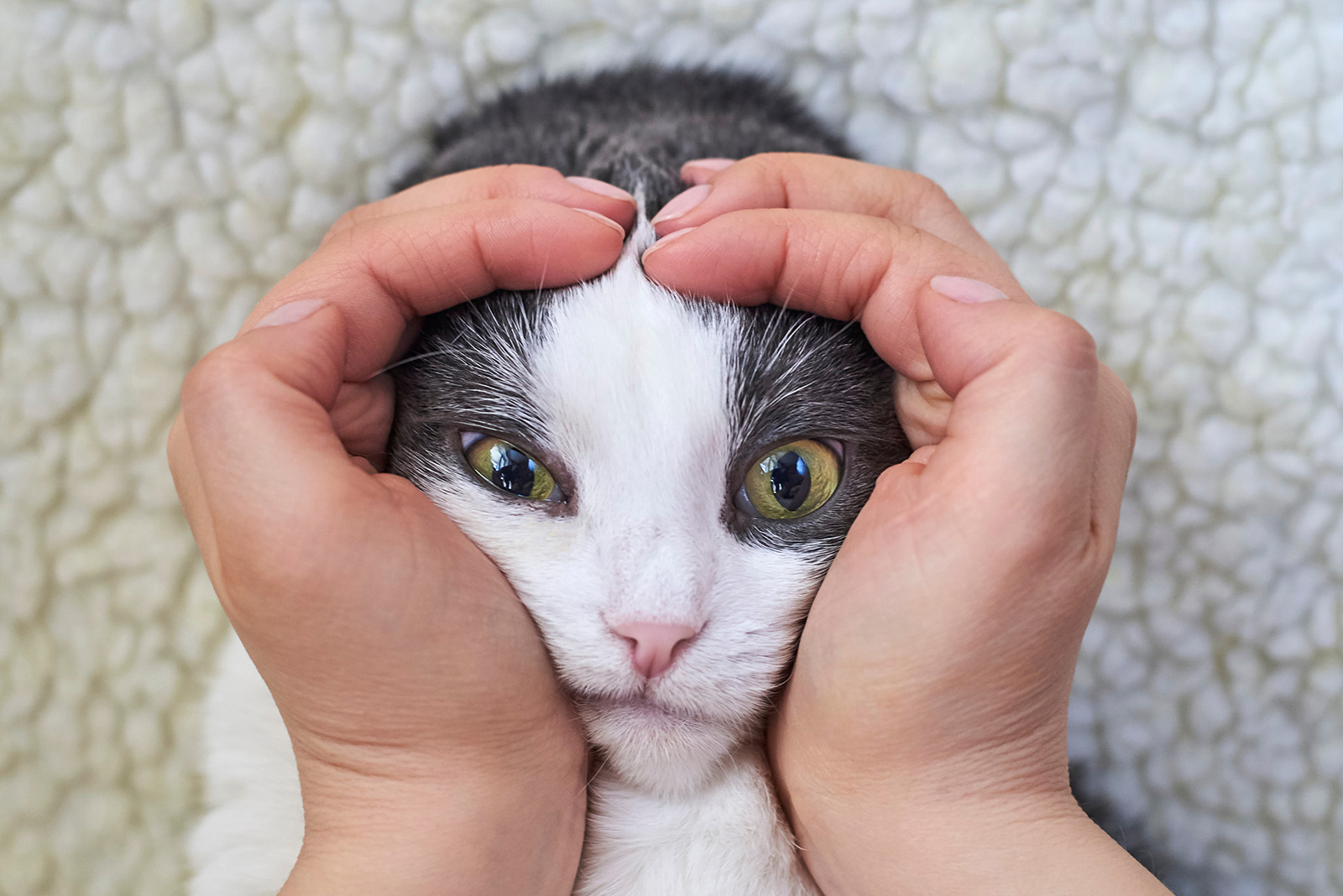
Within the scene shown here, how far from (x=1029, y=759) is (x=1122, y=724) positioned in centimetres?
66

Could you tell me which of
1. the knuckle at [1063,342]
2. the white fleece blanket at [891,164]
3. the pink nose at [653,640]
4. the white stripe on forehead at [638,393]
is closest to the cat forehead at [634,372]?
the white stripe on forehead at [638,393]

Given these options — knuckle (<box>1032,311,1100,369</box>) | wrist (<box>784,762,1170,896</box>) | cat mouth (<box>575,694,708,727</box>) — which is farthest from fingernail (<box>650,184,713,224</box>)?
wrist (<box>784,762,1170,896</box>)

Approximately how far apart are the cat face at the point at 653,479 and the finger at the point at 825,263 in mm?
31

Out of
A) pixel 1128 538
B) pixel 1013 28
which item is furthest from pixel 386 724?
pixel 1013 28

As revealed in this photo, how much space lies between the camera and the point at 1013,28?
1.35 metres

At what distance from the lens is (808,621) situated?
87 cm

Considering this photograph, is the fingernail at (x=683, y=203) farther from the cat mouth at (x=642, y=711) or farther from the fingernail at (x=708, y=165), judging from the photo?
the cat mouth at (x=642, y=711)

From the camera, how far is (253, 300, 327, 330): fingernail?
857mm

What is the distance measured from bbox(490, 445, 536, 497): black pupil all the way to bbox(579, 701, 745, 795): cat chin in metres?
0.21

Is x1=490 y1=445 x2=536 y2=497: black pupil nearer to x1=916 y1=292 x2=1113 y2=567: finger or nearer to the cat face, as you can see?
the cat face

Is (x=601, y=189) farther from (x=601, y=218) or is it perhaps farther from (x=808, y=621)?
(x=808, y=621)

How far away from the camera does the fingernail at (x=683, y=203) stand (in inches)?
36.6

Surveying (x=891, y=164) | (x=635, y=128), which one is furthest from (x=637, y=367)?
(x=891, y=164)

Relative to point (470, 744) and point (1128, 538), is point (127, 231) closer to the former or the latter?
point (470, 744)
